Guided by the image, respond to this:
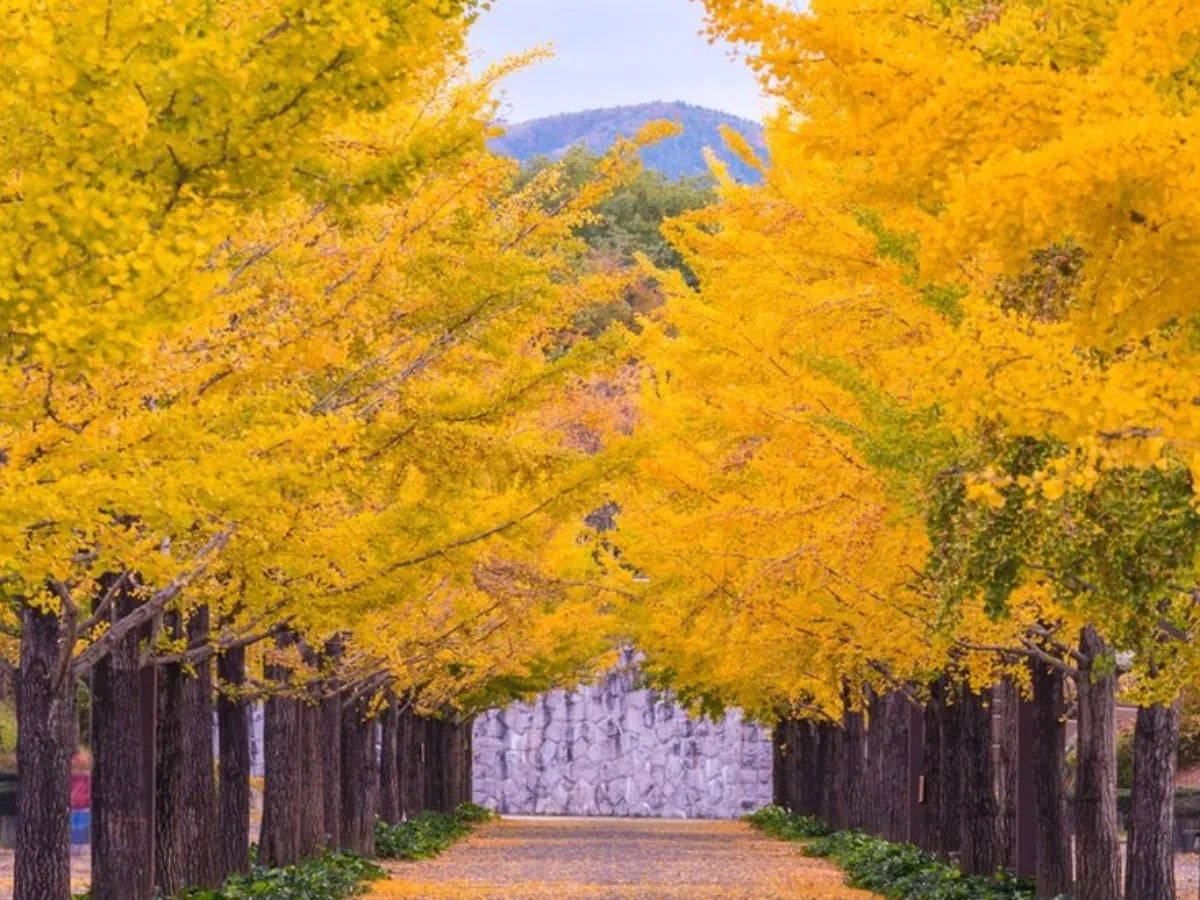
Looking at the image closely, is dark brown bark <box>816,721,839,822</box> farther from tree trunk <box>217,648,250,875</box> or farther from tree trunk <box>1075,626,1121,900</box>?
tree trunk <box>1075,626,1121,900</box>

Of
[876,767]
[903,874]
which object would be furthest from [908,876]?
[876,767]

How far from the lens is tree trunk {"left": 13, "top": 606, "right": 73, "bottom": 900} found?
53.5 ft

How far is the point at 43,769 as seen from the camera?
54.0ft

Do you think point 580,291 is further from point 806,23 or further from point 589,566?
point 589,566

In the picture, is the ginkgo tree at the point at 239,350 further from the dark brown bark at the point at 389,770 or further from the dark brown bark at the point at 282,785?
the dark brown bark at the point at 389,770

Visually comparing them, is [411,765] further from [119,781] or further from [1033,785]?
[119,781]

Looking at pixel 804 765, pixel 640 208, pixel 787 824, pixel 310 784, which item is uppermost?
pixel 640 208

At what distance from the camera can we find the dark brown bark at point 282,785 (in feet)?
86.9

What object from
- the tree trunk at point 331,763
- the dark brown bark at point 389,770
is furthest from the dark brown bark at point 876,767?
the dark brown bark at point 389,770

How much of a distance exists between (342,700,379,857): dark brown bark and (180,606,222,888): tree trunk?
11.5m

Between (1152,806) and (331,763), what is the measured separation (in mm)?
15766

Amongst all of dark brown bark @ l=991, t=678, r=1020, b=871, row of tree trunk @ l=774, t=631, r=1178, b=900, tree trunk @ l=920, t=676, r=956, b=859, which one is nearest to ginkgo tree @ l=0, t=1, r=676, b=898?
row of tree trunk @ l=774, t=631, r=1178, b=900

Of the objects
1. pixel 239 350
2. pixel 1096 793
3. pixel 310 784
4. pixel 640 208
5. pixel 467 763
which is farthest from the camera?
pixel 640 208

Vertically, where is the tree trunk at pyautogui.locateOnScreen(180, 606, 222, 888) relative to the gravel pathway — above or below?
above
